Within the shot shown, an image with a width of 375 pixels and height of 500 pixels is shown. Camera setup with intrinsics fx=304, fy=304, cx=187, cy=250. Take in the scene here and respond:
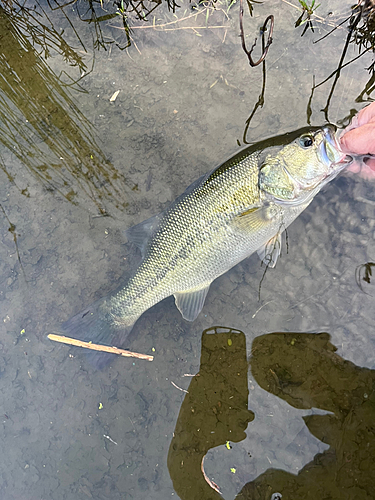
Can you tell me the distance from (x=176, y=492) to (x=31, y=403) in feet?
5.31

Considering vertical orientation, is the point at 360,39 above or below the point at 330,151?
above

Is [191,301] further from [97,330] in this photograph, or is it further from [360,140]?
[360,140]

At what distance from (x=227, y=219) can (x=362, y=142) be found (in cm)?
124

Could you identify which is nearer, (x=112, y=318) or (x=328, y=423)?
(x=328, y=423)

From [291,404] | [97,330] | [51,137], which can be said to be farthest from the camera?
[51,137]

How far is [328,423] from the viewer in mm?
2615


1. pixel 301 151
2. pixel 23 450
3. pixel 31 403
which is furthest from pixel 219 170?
pixel 23 450

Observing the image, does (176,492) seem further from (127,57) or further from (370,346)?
(127,57)

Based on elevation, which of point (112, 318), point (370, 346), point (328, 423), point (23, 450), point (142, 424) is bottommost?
point (328, 423)

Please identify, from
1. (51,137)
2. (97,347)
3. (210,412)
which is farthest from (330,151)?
(51,137)

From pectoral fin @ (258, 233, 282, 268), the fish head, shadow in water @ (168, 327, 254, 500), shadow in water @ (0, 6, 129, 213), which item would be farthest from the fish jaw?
shadow in water @ (0, 6, 129, 213)

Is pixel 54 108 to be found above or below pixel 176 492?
above

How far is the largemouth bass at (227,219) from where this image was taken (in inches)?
102

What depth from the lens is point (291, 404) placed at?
2.71 m
